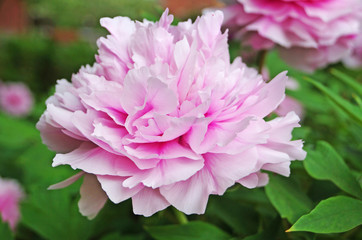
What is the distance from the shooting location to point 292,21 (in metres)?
0.70

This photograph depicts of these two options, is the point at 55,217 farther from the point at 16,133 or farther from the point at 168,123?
the point at 16,133

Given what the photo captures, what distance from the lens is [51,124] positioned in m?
0.43

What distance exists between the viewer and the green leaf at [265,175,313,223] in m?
0.48

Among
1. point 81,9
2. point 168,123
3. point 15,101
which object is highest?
point 168,123

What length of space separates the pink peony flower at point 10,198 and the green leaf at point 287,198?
2.49 ft

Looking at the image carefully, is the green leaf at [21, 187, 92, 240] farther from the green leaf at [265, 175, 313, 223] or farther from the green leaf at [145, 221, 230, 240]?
the green leaf at [265, 175, 313, 223]

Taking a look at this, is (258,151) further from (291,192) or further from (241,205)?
(241,205)

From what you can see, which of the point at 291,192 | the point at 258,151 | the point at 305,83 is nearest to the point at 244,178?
the point at 258,151

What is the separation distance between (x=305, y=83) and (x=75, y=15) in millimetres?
10393

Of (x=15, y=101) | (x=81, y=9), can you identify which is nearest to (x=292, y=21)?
(x=15, y=101)

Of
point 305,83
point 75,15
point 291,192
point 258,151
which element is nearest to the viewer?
point 258,151

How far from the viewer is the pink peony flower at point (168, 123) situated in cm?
39

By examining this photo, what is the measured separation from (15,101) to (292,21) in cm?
294

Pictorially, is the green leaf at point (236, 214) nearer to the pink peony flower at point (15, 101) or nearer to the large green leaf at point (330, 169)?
the large green leaf at point (330, 169)
